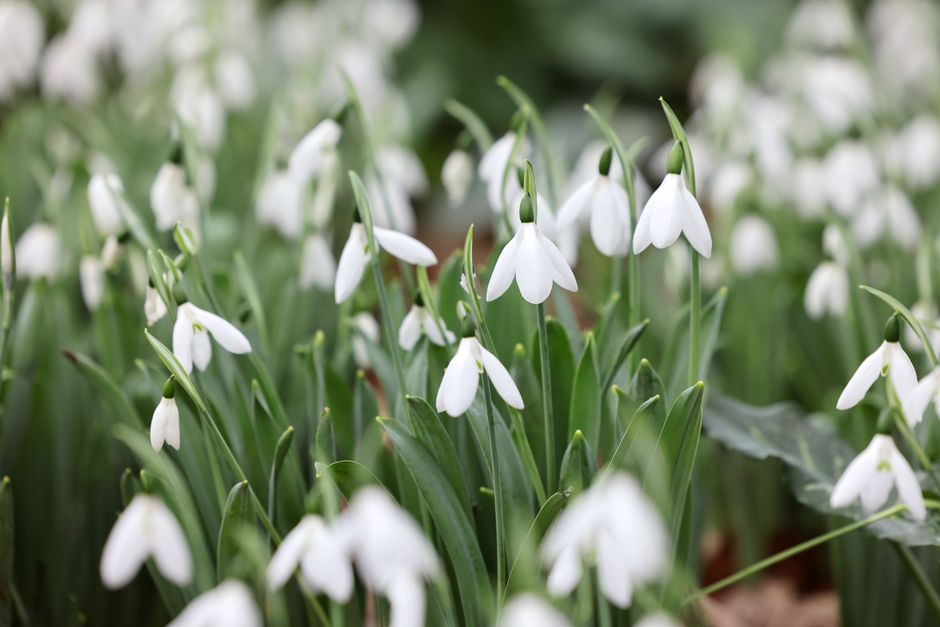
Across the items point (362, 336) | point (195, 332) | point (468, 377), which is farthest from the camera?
point (362, 336)

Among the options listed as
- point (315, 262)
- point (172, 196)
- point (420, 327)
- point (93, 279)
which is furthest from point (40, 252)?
point (420, 327)

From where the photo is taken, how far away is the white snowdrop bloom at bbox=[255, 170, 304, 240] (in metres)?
1.38

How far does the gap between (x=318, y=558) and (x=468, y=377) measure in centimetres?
20

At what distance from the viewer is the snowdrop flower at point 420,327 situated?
932 millimetres

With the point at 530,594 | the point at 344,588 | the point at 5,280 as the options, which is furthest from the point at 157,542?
the point at 5,280

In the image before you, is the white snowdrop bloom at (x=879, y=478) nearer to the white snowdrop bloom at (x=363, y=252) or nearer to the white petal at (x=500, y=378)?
the white petal at (x=500, y=378)

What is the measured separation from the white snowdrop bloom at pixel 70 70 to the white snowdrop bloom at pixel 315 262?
90 cm

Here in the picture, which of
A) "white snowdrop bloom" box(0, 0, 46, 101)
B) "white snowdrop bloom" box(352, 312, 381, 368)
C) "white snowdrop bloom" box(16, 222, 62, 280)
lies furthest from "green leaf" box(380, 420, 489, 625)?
"white snowdrop bloom" box(0, 0, 46, 101)

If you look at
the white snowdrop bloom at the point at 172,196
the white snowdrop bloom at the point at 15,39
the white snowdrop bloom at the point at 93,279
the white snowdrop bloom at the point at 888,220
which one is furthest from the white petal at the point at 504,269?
the white snowdrop bloom at the point at 15,39

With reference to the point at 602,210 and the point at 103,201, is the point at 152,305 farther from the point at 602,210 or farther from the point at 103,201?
the point at 602,210

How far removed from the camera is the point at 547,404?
896mm

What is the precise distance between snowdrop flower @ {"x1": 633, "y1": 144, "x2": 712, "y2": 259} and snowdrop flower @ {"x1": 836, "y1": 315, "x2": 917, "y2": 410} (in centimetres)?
16

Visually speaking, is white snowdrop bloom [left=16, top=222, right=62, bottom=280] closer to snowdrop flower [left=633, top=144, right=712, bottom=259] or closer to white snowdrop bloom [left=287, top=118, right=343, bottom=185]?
white snowdrop bloom [left=287, top=118, right=343, bottom=185]

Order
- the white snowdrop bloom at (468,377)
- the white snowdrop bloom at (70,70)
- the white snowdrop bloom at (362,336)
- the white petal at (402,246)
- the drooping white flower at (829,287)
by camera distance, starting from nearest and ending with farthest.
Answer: the white snowdrop bloom at (468,377)
the white petal at (402,246)
the white snowdrop bloom at (362,336)
the drooping white flower at (829,287)
the white snowdrop bloom at (70,70)
